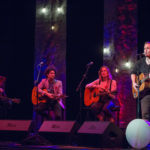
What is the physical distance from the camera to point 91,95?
26.8ft

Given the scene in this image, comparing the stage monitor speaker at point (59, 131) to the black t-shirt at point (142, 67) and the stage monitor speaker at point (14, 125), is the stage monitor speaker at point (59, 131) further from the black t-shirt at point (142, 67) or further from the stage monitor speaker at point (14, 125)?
the black t-shirt at point (142, 67)

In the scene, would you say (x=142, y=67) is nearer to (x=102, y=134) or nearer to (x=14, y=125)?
(x=102, y=134)

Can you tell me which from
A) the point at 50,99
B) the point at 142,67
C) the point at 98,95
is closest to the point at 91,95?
the point at 98,95

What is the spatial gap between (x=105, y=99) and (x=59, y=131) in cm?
177

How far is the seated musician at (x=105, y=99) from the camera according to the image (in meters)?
7.64

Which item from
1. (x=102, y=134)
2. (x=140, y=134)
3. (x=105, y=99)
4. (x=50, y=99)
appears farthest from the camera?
(x=50, y=99)

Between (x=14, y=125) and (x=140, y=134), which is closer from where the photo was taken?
(x=140, y=134)

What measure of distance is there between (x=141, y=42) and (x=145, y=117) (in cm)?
296

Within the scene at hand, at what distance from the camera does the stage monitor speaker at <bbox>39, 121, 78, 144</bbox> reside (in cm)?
633

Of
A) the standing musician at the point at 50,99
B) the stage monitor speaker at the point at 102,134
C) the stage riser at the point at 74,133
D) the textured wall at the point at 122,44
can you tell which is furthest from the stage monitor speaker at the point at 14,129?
the textured wall at the point at 122,44

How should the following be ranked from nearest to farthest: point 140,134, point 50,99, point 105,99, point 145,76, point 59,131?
point 140,134
point 145,76
point 59,131
point 105,99
point 50,99

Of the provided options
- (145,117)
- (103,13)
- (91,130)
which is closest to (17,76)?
(103,13)

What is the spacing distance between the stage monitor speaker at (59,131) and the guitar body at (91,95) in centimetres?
163

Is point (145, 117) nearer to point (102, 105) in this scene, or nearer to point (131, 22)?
point (102, 105)
